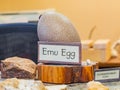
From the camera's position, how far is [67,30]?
97 cm

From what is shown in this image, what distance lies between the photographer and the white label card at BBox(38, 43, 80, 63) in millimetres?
936

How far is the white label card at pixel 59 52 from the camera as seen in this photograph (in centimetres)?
94

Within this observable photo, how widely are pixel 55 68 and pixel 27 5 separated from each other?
2.00 m

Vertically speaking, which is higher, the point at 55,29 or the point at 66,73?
the point at 55,29

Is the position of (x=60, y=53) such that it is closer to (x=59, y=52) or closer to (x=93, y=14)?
(x=59, y=52)

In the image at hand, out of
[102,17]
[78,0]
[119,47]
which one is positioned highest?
[78,0]

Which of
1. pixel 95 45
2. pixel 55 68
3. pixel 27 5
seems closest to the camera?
pixel 55 68

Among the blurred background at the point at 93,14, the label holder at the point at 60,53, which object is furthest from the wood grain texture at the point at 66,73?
the blurred background at the point at 93,14

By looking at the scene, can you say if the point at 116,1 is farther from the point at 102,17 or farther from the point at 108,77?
the point at 108,77

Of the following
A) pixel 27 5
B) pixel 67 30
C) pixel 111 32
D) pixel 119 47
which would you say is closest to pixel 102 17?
pixel 111 32

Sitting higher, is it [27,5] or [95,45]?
[27,5]

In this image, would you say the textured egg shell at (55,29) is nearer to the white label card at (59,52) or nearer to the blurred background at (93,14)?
the white label card at (59,52)

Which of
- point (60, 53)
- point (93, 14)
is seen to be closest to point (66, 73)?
point (60, 53)

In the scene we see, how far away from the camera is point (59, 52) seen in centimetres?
96
